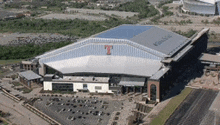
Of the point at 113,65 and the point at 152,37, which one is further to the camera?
the point at 152,37

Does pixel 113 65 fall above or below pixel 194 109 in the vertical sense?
above

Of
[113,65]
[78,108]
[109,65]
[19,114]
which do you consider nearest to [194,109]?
A: [113,65]

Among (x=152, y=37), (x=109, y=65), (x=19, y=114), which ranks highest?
(x=152, y=37)

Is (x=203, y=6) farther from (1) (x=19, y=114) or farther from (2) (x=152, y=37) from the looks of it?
(1) (x=19, y=114)

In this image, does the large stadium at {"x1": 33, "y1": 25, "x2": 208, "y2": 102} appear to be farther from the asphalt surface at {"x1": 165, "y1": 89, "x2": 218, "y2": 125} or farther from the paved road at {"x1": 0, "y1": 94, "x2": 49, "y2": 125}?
the paved road at {"x1": 0, "y1": 94, "x2": 49, "y2": 125}

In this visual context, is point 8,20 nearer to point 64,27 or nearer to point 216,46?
point 64,27

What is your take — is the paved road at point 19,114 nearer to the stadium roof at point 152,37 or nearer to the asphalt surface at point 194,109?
the asphalt surface at point 194,109
